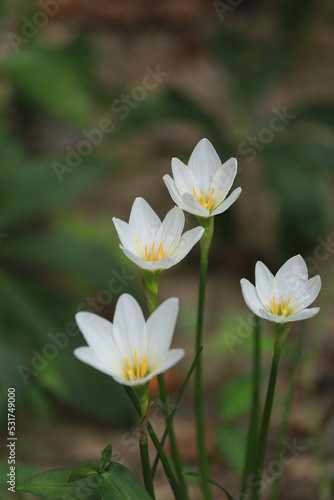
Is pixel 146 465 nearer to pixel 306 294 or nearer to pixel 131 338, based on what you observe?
pixel 131 338

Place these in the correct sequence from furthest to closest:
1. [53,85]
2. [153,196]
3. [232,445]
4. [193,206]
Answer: [153,196], [53,85], [232,445], [193,206]

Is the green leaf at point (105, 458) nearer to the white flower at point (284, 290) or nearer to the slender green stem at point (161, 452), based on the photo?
the slender green stem at point (161, 452)

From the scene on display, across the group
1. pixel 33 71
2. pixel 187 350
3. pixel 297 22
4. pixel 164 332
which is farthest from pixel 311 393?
pixel 297 22

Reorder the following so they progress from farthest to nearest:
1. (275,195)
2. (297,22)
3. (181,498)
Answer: (297,22), (275,195), (181,498)

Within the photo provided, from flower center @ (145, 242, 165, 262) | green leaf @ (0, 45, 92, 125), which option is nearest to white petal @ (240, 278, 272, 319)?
flower center @ (145, 242, 165, 262)

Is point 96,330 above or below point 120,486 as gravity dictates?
above

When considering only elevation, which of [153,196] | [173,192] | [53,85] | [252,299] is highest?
[53,85]

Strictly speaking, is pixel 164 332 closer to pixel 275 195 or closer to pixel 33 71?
pixel 275 195

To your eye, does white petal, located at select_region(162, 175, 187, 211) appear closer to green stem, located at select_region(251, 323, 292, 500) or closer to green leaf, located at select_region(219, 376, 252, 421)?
green stem, located at select_region(251, 323, 292, 500)

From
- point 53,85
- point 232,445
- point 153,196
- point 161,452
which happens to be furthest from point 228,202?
point 153,196
